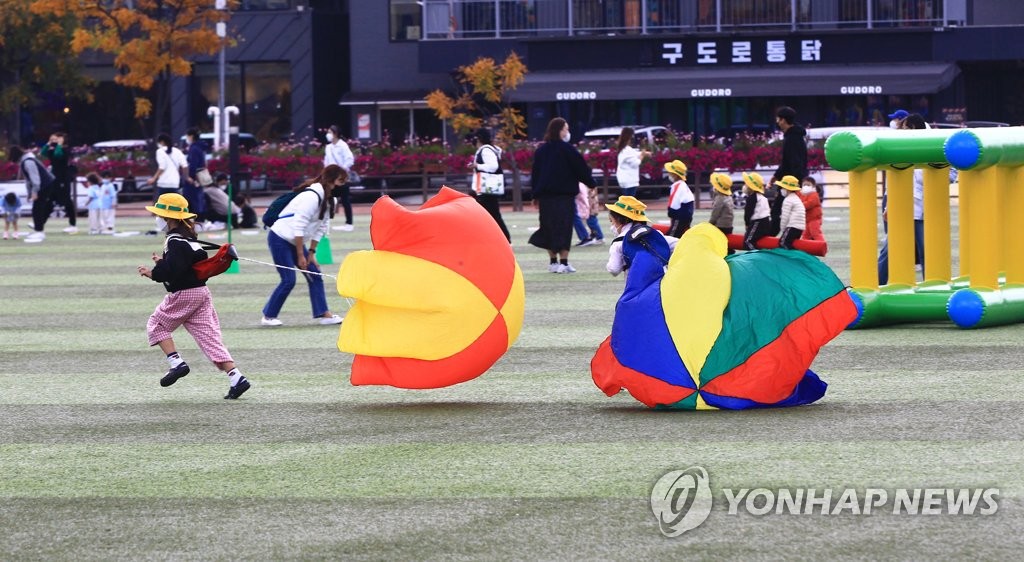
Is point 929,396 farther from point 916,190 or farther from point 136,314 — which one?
point 136,314

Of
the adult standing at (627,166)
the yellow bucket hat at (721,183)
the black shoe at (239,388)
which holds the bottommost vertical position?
the black shoe at (239,388)

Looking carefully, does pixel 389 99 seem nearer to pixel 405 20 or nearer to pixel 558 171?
pixel 405 20

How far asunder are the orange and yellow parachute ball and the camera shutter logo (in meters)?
2.73

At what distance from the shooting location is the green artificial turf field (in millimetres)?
6926

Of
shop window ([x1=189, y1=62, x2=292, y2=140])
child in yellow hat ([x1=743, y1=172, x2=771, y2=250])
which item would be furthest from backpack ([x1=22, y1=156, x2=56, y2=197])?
shop window ([x1=189, y1=62, x2=292, y2=140])

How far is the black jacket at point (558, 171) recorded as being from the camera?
19.6 m

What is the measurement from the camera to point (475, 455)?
28.8 feet

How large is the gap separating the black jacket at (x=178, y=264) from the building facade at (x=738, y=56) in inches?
1388

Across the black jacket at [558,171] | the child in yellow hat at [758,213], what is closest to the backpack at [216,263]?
the child in yellow hat at [758,213]

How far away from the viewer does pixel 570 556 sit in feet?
21.9

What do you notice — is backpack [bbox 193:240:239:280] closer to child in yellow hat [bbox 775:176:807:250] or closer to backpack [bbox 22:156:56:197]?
child in yellow hat [bbox 775:176:807:250]

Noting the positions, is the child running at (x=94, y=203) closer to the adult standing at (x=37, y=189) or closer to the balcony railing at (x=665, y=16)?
the adult standing at (x=37, y=189)

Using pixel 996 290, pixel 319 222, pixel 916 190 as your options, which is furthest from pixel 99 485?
pixel 916 190

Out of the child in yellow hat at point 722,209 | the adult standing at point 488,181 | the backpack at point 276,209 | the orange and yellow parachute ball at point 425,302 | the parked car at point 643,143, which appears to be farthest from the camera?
the parked car at point 643,143
